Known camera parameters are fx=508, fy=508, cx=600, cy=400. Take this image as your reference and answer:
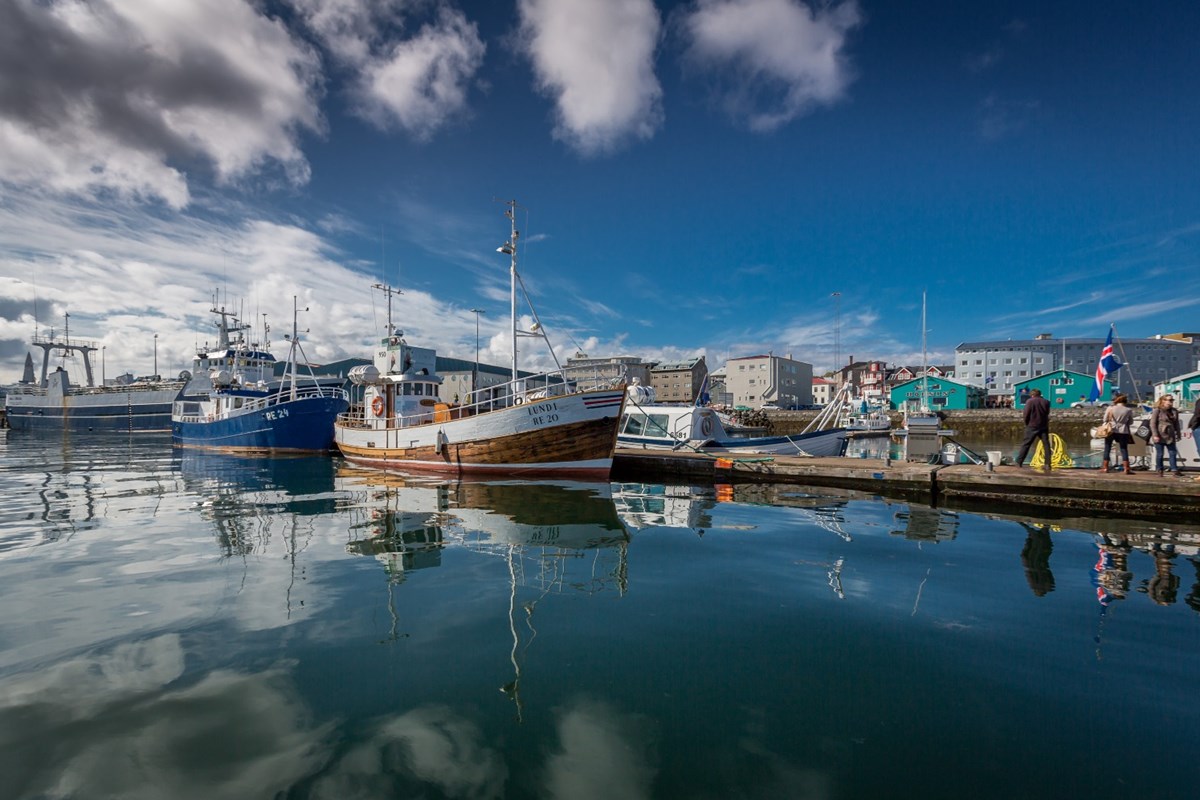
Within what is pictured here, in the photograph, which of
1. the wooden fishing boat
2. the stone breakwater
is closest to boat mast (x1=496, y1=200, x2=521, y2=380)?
the wooden fishing boat

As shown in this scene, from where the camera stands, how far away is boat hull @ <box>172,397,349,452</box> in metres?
30.1

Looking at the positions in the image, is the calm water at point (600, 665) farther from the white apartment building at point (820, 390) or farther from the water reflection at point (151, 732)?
the white apartment building at point (820, 390)

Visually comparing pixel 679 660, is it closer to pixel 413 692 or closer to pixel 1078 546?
pixel 413 692

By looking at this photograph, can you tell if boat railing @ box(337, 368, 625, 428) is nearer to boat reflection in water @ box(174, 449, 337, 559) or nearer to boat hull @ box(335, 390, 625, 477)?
boat hull @ box(335, 390, 625, 477)

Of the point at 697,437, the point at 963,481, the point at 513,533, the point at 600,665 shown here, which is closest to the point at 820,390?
the point at 697,437

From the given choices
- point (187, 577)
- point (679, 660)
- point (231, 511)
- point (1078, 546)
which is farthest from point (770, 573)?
point (231, 511)

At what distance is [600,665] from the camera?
4.86 metres

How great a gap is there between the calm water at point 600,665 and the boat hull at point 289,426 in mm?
20984

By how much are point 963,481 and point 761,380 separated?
3516 inches

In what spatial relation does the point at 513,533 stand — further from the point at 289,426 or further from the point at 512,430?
the point at 289,426

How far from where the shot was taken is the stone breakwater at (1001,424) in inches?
1893

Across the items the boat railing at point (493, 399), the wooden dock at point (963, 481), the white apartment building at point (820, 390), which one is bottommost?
the wooden dock at point (963, 481)

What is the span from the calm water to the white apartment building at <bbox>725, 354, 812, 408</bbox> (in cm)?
9090

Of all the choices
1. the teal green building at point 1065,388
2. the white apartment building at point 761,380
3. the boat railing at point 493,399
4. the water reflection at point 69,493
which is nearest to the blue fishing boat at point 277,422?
the boat railing at point 493,399
